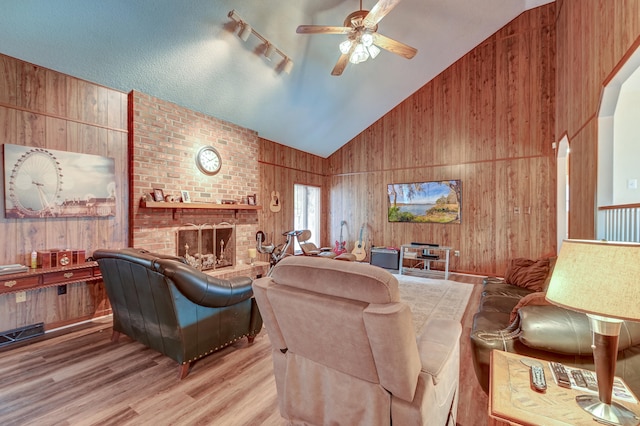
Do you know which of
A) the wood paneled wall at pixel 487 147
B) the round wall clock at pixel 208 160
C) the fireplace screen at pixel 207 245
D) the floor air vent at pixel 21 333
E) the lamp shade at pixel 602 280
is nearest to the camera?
the lamp shade at pixel 602 280

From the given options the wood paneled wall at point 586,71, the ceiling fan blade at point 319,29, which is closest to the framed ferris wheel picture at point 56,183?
the ceiling fan blade at point 319,29

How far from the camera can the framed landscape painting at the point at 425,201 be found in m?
6.06

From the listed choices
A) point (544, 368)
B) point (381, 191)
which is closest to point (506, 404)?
point (544, 368)

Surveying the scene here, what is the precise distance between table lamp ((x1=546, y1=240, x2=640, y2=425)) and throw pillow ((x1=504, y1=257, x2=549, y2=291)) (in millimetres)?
2124

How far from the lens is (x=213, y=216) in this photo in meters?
4.77

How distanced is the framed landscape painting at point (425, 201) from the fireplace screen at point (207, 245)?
3.76 meters

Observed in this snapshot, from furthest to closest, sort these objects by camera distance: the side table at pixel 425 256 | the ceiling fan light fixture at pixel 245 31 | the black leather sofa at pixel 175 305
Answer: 1. the side table at pixel 425 256
2. the ceiling fan light fixture at pixel 245 31
3. the black leather sofa at pixel 175 305

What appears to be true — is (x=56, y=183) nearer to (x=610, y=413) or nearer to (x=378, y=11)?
(x=378, y=11)

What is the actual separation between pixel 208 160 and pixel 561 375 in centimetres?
471

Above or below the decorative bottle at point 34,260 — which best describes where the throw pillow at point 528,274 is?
below

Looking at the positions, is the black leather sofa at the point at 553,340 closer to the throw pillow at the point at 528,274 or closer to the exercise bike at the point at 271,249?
the throw pillow at the point at 528,274

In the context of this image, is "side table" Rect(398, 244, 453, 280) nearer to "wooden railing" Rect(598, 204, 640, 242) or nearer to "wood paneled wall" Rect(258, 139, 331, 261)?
"wood paneled wall" Rect(258, 139, 331, 261)

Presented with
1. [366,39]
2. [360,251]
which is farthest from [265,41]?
[360,251]

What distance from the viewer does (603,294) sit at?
0.89 meters
